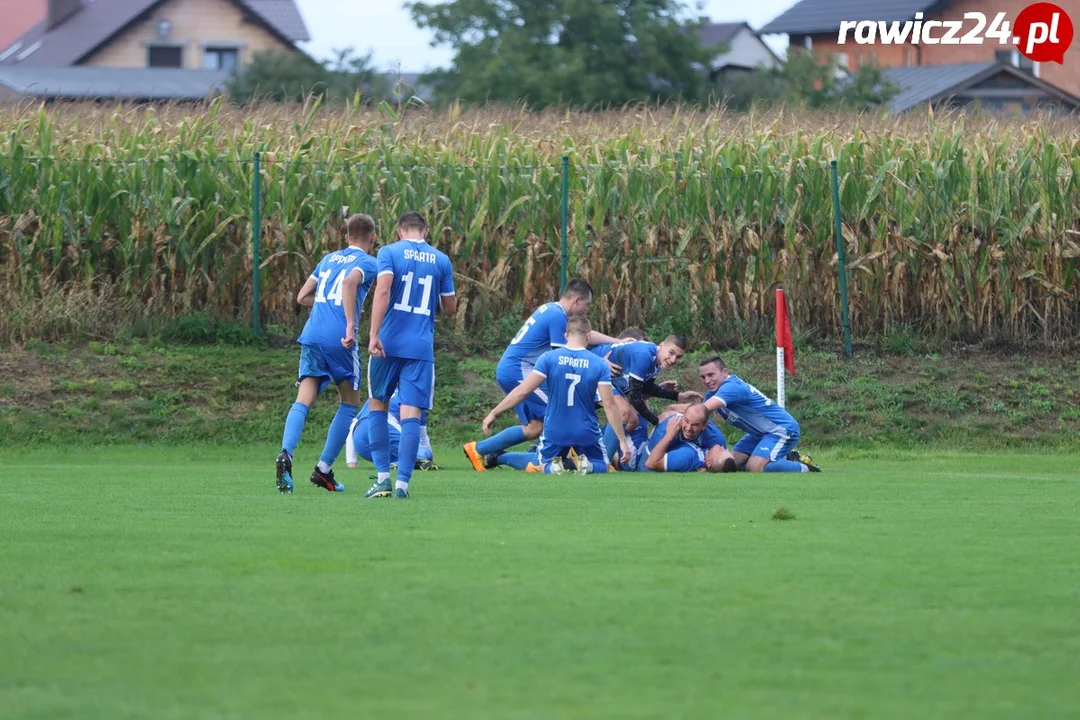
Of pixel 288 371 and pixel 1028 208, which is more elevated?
pixel 1028 208

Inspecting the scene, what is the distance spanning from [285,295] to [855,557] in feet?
44.3

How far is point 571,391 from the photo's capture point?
13.5 m

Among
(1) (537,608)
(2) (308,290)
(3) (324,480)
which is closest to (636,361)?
(2) (308,290)

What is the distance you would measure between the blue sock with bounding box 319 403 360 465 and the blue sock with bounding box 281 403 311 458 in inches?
8.1

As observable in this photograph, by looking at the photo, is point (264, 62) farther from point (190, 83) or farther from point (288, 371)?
point (288, 371)

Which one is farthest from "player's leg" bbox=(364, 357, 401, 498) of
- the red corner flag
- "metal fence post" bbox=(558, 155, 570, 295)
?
"metal fence post" bbox=(558, 155, 570, 295)

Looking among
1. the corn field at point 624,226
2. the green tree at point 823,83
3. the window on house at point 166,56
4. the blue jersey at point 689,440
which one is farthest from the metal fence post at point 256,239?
the window on house at point 166,56

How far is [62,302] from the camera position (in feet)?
63.3

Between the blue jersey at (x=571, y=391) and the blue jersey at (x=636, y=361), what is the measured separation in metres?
1.13

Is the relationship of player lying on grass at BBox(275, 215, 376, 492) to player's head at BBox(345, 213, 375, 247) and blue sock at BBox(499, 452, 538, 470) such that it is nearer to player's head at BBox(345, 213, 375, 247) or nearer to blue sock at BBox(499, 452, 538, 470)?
player's head at BBox(345, 213, 375, 247)

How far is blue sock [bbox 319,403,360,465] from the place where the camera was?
11.4 meters

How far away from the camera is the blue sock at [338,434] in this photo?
37.3 ft

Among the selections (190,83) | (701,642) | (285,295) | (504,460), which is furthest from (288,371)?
(190,83)

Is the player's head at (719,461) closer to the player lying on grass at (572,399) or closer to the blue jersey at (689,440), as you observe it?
the blue jersey at (689,440)
